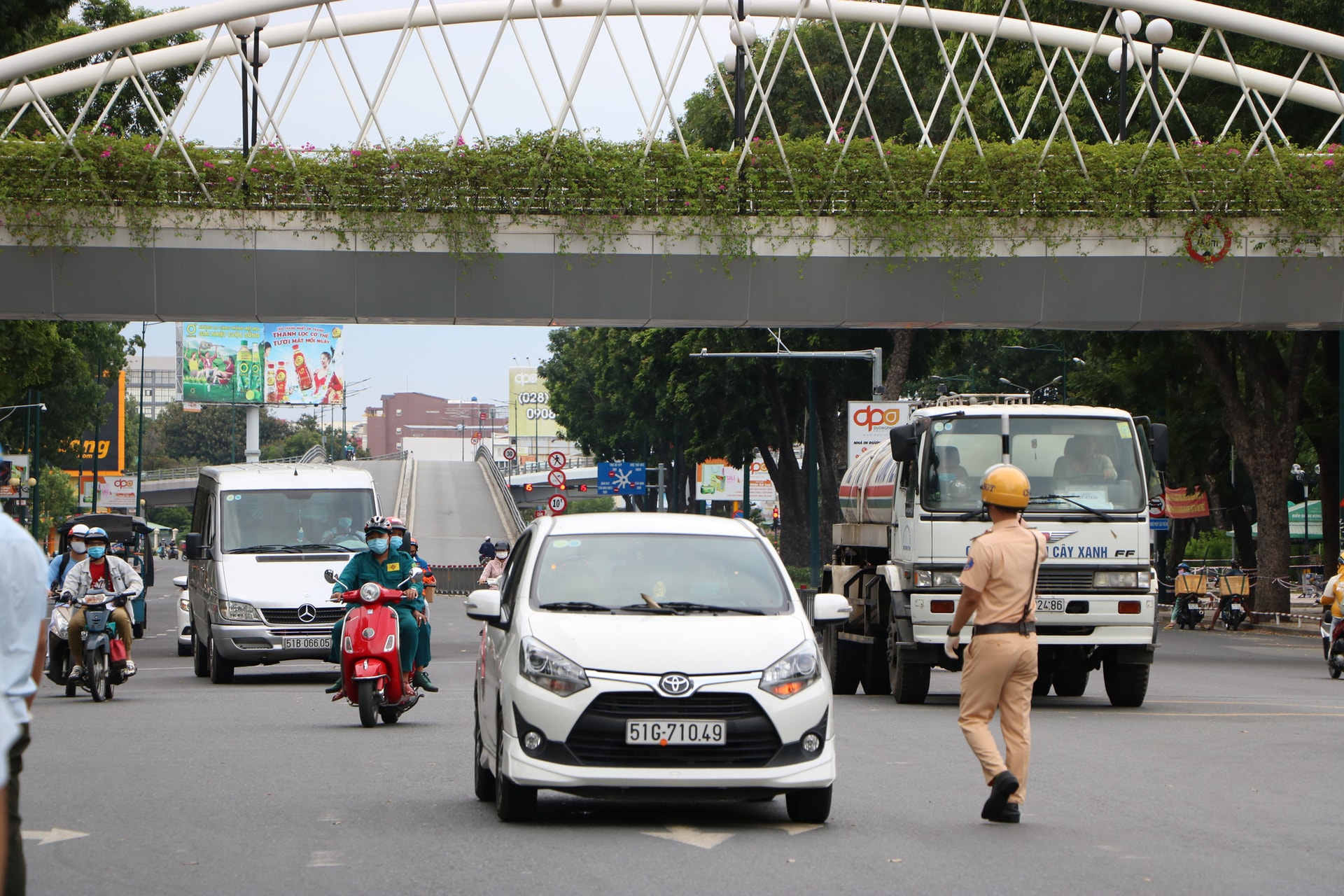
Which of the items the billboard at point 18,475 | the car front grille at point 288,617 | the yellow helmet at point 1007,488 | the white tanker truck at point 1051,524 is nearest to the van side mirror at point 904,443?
the white tanker truck at point 1051,524

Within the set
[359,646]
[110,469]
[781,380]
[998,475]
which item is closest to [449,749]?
[359,646]

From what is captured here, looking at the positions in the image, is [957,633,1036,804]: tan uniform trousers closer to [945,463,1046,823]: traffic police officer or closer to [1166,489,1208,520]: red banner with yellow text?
[945,463,1046,823]: traffic police officer

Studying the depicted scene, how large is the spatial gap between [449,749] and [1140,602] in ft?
22.8

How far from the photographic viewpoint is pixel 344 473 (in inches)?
916

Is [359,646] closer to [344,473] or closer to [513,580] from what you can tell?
[513,580]

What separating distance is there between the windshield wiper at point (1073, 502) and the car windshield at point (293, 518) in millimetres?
8930

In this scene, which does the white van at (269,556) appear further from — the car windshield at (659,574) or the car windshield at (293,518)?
the car windshield at (659,574)

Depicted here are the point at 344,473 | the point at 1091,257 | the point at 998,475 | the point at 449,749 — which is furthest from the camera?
the point at 1091,257

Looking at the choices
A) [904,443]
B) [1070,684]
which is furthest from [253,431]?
[904,443]

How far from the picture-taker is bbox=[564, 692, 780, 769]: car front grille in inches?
341

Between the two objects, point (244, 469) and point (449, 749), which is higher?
point (244, 469)

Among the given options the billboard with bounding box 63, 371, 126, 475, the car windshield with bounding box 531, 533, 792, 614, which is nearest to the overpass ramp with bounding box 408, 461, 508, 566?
the billboard with bounding box 63, 371, 126, 475

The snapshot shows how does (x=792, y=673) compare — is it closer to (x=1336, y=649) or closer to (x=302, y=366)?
(x=1336, y=649)

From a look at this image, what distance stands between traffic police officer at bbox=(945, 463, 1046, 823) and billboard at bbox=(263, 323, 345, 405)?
10242 centimetres
